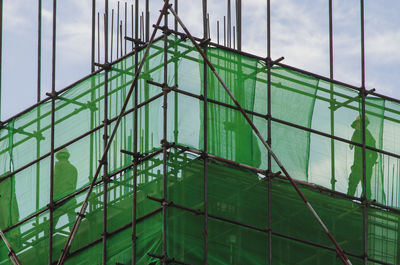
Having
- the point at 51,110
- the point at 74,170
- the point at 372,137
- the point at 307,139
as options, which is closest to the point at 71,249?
the point at 74,170

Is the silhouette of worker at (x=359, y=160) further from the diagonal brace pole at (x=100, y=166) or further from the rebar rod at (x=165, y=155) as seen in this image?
the diagonal brace pole at (x=100, y=166)

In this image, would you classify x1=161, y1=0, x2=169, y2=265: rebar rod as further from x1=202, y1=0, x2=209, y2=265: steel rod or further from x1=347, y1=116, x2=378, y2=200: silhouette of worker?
x1=347, y1=116, x2=378, y2=200: silhouette of worker

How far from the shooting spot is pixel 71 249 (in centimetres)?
1747

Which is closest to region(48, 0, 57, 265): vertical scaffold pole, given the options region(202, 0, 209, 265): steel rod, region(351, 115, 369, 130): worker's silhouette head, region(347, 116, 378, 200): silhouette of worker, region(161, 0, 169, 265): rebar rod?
region(161, 0, 169, 265): rebar rod

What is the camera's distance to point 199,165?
1684cm

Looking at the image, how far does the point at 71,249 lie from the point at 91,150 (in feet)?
5.34

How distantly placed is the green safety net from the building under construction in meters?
0.02

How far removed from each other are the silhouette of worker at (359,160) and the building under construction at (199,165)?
0.03 m

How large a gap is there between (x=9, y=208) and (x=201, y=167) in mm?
3686

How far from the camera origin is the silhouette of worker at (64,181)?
1791cm

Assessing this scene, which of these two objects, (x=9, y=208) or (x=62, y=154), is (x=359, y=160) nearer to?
(x=62, y=154)

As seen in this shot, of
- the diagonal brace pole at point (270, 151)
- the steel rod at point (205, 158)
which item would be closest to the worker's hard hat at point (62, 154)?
the steel rod at point (205, 158)

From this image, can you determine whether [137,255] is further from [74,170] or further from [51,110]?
[51,110]

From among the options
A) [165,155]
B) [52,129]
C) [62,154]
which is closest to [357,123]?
[165,155]
